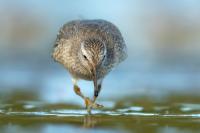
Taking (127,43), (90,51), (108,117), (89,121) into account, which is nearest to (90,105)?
(90,51)

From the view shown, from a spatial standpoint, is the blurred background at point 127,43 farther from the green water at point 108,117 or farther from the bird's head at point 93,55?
the bird's head at point 93,55

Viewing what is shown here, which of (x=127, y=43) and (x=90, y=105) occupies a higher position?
(x=127, y=43)

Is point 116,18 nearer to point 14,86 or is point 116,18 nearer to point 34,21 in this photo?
point 34,21

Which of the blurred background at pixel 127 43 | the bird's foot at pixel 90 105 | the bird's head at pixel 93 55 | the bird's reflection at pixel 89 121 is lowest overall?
the bird's reflection at pixel 89 121

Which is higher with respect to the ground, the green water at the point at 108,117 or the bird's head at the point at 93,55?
the bird's head at the point at 93,55

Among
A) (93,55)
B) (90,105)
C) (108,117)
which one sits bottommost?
(108,117)

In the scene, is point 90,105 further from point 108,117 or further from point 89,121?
point 89,121

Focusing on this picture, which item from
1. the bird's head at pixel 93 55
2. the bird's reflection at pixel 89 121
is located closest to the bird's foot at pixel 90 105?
the bird's head at pixel 93 55
